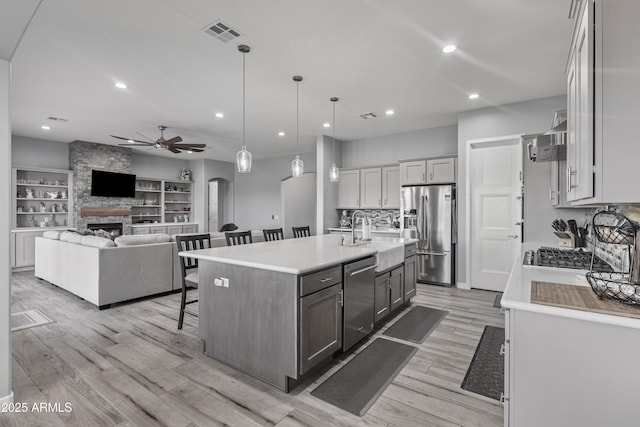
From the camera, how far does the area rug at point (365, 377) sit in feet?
6.79

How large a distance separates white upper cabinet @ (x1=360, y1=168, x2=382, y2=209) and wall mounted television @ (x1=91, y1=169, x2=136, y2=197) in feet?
19.3

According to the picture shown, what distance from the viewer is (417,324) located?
341 centimetres

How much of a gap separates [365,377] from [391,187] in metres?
4.26

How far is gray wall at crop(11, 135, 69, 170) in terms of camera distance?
6543 millimetres

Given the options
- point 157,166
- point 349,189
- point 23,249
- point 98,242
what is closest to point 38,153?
point 23,249

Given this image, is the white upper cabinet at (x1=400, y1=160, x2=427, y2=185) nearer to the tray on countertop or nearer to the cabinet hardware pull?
the cabinet hardware pull

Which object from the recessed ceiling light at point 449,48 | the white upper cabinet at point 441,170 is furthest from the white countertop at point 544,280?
the white upper cabinet at point 441,170

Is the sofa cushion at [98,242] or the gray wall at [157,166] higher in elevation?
the gray wall at [157,166]

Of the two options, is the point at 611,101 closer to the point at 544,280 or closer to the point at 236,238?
the point at 544,280

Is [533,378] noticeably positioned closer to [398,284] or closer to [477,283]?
[398,284]

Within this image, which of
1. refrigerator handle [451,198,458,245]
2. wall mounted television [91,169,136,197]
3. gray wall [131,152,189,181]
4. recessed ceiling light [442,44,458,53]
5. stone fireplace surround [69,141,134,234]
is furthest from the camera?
gray wall [131,152,189,181]

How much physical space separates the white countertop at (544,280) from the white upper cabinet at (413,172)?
332cm

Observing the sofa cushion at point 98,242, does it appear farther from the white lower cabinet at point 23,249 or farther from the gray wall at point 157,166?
the gray wall at point 157,166

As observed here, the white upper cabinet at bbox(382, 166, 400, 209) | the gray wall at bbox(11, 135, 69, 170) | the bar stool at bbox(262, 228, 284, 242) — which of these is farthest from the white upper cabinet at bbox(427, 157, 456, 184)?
the gray wall at bbox(11, 135, 69, 170)
